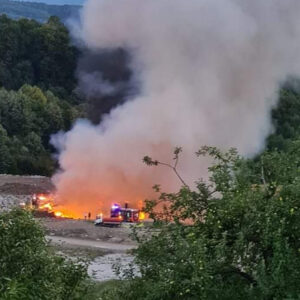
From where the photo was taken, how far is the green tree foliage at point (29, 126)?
142ft

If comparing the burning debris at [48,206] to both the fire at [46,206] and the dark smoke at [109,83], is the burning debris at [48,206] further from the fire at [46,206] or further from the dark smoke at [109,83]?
the dark smoke at [109,83]

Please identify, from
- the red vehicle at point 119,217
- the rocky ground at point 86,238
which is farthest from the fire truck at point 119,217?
the rocky ground at point 86,238

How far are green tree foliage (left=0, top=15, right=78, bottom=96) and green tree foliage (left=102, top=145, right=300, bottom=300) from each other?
1687 inches

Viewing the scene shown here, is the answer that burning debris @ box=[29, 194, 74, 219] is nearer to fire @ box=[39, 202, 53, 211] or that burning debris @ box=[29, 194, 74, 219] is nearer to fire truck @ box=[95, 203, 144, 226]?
fire @ box=[39, 202, 53, 211]

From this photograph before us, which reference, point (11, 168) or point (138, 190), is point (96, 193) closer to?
point (138, 190)

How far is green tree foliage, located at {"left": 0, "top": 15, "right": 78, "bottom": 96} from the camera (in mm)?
52806

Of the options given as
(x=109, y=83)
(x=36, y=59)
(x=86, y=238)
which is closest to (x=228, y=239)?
(x=86, y=238)

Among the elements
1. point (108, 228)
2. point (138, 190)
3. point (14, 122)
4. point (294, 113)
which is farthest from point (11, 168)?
point (294, 113)

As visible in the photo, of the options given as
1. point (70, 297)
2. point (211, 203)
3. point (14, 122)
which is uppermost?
point (14, 122)

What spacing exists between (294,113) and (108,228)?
2634 centimetres

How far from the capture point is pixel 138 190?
3484 cm

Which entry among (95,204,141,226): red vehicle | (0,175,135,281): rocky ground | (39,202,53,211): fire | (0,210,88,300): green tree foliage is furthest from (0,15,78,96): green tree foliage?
(0,210,88,300): green tree foliage

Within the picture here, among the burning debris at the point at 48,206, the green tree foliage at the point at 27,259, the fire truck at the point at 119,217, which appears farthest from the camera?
the burning debris at the point at 48,206

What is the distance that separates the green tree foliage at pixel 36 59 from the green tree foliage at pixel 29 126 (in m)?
3.79
